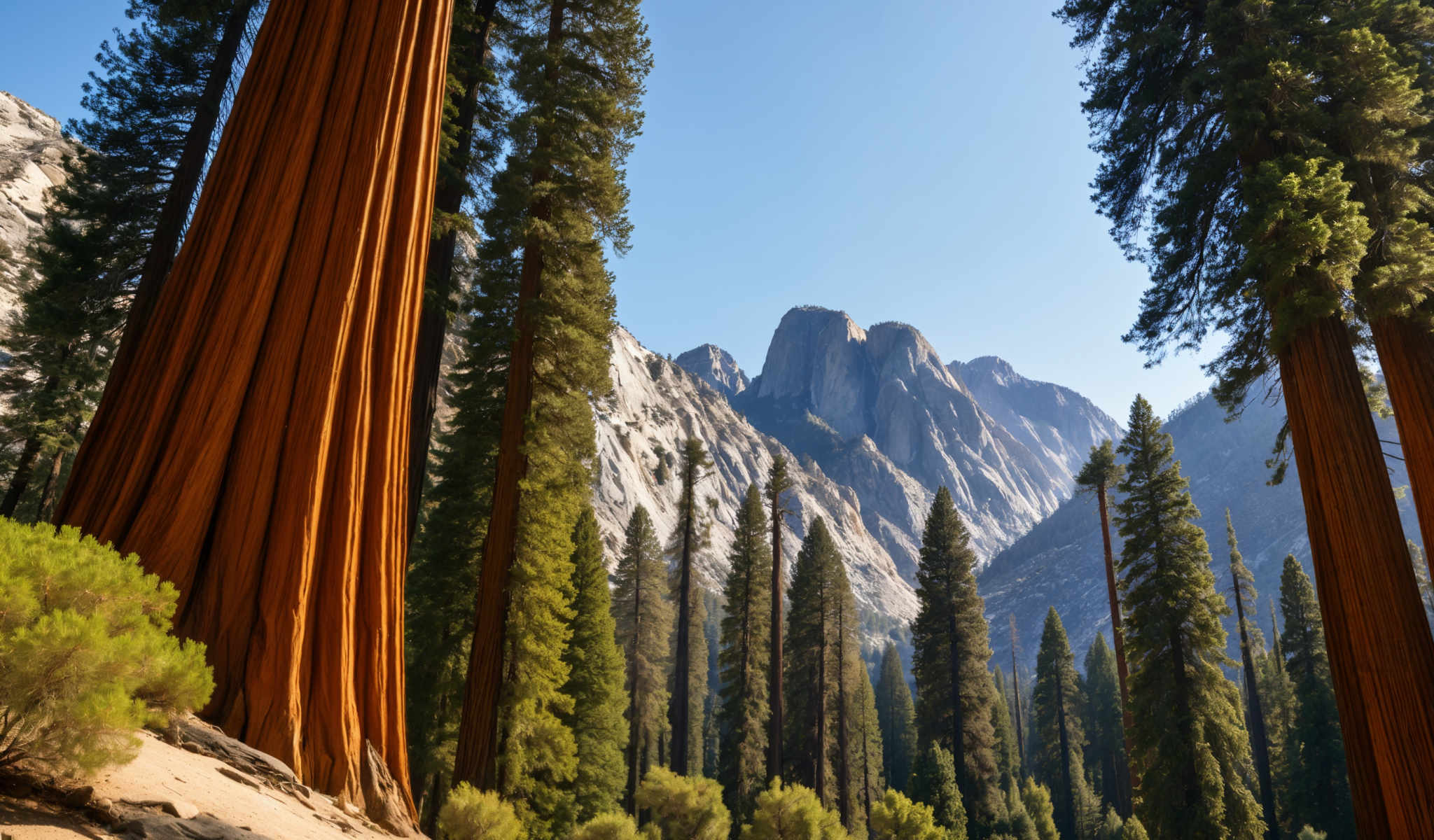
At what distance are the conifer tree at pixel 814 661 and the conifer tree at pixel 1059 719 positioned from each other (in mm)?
15365

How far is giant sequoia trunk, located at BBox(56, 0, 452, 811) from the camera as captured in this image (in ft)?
15.6

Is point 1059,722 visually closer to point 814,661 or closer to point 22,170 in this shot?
point 814,661

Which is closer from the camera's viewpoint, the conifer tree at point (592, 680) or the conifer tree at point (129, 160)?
the conifer tree at point (129, 160)

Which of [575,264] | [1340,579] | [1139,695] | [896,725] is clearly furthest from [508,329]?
A: [896,725]

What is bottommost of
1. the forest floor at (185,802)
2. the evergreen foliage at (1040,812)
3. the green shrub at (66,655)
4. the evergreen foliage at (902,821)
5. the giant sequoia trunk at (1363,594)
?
the evergreen foliage at (1040,812)

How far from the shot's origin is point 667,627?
117 ft

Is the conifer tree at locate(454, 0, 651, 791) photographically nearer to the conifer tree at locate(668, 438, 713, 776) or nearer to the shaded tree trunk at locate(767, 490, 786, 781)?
the conifer tree at locate(668, 438, 713, 776)

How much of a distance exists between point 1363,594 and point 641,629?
29.6 metres

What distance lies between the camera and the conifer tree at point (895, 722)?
2128 inches

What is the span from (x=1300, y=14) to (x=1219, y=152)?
146cm

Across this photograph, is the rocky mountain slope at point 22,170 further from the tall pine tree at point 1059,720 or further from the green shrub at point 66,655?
the tall pine tree at point 1059,720

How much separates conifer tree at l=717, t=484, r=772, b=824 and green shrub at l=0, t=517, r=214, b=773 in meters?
27.2

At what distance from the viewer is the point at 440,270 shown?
1062 cm

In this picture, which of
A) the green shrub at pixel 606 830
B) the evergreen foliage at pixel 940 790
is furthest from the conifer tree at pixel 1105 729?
the green shrub at pixel 606 830
